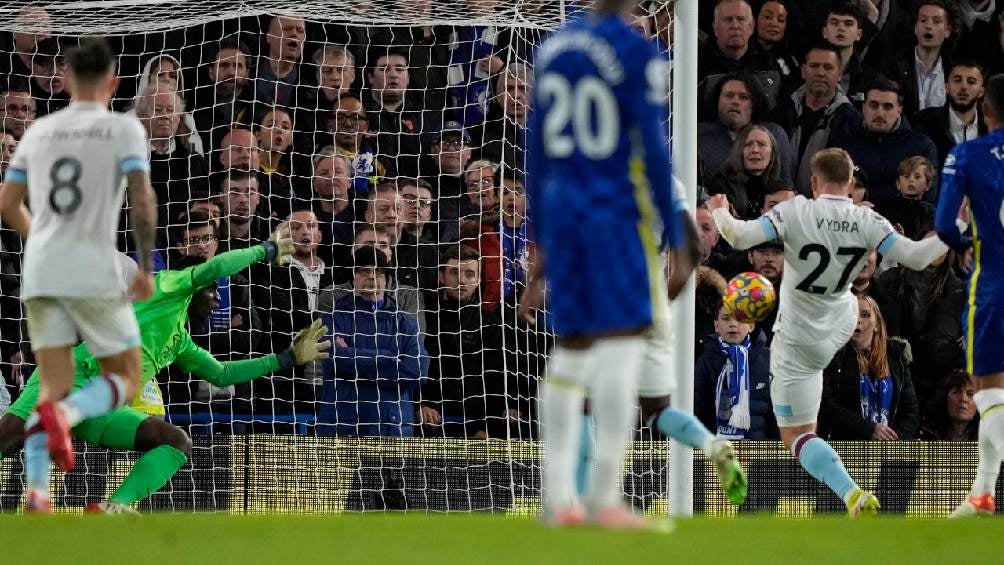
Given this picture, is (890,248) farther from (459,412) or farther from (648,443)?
(459,412)

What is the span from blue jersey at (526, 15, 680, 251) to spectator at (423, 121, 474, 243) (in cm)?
668

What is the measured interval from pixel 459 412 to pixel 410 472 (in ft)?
3.36

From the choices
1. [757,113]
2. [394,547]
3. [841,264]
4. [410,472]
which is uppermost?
[757,113]

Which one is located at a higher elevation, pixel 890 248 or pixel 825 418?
pixel 890 248

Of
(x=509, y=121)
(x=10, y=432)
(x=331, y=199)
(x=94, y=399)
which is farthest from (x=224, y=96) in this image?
(x=94, y=399)

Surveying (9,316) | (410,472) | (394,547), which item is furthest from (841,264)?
(9,316)

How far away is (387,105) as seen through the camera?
39.3 ft

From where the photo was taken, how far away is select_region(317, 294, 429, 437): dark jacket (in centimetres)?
1109

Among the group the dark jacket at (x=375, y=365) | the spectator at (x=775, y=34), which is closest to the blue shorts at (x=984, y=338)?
the dark jacket at (x=375, y=365)

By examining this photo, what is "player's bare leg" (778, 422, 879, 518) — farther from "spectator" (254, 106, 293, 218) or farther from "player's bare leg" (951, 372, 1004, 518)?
"spectator" (254, 106, 293, 218)

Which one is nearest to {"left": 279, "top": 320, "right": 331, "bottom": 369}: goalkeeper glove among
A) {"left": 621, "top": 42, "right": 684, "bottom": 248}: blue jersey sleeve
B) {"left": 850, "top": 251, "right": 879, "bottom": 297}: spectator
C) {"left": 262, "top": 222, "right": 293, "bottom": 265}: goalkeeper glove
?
{"left": 262, "top": 222, "right": 293, "bottom": 265}: goalkeeper glove

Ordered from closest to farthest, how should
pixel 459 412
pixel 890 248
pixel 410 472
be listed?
1. pixel 890 248
2. pixel 410 472
3. pixel 459 412

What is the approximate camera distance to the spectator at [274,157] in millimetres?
11594

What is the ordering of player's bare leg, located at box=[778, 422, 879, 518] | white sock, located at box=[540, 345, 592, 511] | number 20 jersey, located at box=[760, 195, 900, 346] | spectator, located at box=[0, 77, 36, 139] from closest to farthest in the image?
1. white sock, located at box=[540, 345, 592, 511]
2. player's bare leg, located at box=[778, 422, 879, 518]
3. number 20 jersey, located at box=[760, 195, 900, 346]
4. spectator, located at box=[0, 77, 36, 139]
